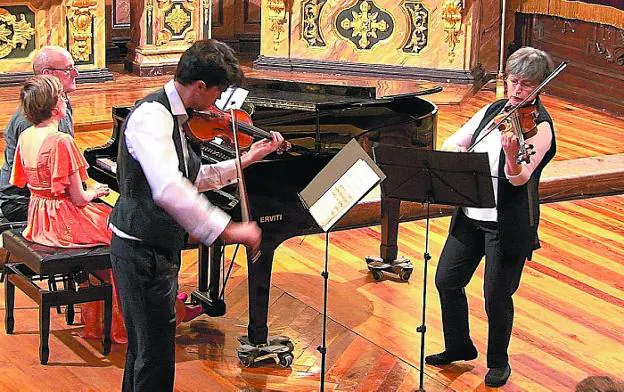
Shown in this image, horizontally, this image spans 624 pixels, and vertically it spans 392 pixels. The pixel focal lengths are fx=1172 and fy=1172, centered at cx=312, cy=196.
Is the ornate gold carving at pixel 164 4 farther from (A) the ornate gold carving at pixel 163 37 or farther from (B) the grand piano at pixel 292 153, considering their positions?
(B) the grand piano at pixel 292 153

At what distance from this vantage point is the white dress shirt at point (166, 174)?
3703mm

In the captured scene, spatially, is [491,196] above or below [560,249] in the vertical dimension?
above

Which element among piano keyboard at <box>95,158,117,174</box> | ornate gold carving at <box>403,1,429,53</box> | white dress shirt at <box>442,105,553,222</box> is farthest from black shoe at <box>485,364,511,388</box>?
ornate gold carving at <box>403,1,429,53</box>

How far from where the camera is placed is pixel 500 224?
482cm

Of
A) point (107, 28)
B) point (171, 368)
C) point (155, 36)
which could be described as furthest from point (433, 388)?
point (107, 28)

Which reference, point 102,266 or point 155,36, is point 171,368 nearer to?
point 102,266

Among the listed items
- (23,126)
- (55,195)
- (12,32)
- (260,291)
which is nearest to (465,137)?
(260,291)

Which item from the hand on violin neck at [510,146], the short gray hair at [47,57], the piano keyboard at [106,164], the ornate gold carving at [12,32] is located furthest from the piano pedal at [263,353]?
the ornate gold carving at [12,32]

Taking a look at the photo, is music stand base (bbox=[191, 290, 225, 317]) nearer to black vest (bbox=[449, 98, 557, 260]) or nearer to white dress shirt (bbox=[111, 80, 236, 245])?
black vest (bbox=[449, 98, 557, 260])

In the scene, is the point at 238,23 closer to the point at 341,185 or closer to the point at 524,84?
the point at 524,84

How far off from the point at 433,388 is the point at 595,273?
183 cm

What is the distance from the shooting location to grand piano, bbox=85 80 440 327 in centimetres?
500

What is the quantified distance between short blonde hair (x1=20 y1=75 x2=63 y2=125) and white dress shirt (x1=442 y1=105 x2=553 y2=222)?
1.72 meters

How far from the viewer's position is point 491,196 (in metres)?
4.55
